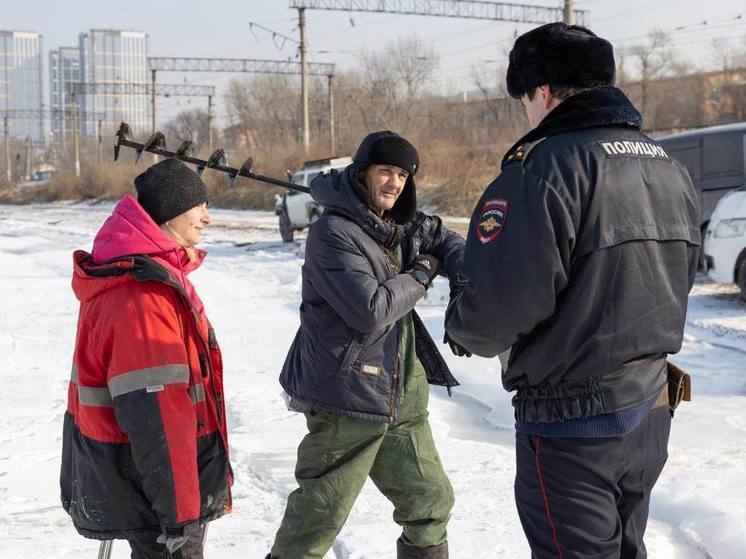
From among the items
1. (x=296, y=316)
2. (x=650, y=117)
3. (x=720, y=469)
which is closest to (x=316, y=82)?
(x=650, y=117)

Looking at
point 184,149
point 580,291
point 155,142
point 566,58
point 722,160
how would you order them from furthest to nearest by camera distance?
1. point 722,160
2. point 155,142
3. point 184,149
4. point 566,58
5. point 580,291

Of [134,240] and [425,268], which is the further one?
[425,268]

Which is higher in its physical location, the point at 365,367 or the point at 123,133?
the point at 123,133

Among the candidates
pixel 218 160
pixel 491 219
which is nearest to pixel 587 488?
pixel 491 219

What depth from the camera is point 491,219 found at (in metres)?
2.32

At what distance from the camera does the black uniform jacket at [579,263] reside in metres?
2.26

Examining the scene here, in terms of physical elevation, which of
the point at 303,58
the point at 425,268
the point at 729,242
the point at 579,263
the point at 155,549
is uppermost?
the point at 303,58

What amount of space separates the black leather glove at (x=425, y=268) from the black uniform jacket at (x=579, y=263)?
896 mm

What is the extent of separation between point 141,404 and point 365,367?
2.71 feet

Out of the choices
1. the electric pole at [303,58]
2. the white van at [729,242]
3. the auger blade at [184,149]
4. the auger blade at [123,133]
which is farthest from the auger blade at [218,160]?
the electric pole at [303,58]

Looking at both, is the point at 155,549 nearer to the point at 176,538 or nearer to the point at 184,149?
the point at 176,538

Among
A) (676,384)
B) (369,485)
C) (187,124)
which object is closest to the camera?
(676,384)

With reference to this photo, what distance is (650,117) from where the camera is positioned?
59312mm

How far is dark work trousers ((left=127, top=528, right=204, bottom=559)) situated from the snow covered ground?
48.0 inches
